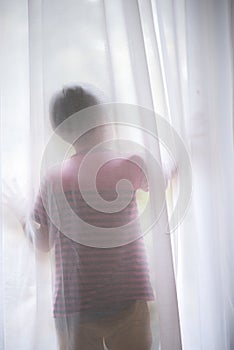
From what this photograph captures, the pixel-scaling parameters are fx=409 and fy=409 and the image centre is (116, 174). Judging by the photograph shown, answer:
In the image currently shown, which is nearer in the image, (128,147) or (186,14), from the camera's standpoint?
(128,147)

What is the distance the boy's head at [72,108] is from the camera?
103cm

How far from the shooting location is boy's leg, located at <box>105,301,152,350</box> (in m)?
1.01

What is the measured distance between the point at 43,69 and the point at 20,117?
0.44 ft

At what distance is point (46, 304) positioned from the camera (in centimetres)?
100

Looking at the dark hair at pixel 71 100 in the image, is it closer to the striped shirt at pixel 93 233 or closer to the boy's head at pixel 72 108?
the boy's head at pixel 72 108

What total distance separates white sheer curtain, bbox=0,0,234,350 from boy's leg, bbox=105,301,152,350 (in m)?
0.03

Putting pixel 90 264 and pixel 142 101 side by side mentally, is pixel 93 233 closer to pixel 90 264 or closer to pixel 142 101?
pixel 90 264

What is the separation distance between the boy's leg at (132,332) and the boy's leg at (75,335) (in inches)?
1.6

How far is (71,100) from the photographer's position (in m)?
1.03

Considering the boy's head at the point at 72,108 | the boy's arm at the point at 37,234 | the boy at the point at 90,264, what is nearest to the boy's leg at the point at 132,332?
the boy at the point at 90,264

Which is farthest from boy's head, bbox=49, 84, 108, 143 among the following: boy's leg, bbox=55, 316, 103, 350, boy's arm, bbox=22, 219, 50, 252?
boy's leg, bbox=55, 316, 103, 350

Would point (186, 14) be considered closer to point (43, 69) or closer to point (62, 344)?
point (43, 69)

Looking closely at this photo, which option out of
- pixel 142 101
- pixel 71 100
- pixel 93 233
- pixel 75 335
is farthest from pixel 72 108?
pixel 75 335

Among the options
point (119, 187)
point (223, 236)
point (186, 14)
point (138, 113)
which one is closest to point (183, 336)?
point (223, 236)
